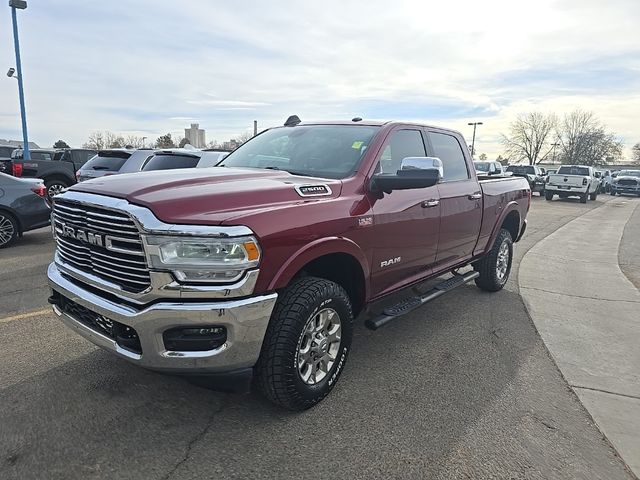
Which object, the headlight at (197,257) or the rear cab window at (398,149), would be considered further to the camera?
the rear cab window at (398,149)

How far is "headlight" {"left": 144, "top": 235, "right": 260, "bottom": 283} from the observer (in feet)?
8.09

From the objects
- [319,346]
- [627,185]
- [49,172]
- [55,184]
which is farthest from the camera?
[627,185]

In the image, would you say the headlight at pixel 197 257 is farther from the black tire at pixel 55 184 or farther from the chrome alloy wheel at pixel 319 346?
the black tire at pixel 55 184

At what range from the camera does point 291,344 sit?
2.79 meters

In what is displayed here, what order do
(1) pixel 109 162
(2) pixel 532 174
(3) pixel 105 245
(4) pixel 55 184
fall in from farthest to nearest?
(2) pixel 532 174, (4) pixel 55 184, (1) pixel 109 162, (3) pixel 105 245

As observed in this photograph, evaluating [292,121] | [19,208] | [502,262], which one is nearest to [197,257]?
[292,121]

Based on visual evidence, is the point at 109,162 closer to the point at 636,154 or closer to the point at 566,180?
the point at 566,180

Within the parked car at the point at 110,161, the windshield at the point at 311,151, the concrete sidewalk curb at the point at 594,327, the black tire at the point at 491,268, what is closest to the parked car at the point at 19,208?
the parked car at the point at 110,161

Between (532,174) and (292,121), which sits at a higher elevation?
(292,121)

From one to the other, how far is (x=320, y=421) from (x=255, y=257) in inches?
47.0

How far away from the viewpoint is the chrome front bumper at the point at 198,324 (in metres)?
2.48

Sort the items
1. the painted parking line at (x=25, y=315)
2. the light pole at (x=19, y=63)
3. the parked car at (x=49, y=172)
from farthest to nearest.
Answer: the light pole at (x=19, y=63) < the parked car at (x=49, y=172) < the painted parking line at (x=25, y=315)

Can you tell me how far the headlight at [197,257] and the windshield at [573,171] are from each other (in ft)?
90.9

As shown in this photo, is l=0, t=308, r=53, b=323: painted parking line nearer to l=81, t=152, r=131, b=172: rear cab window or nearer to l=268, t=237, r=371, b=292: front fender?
l=268, t=237, r=371, b=292: front fender
